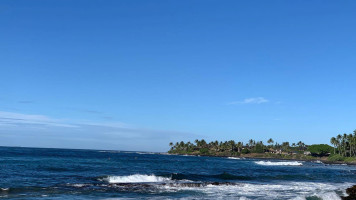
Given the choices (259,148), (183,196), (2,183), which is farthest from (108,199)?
(259,148)

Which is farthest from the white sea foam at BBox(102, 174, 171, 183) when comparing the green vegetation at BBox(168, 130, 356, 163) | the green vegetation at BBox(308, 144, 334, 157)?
the green vegetation at BBox(308, 144, 334, 157)

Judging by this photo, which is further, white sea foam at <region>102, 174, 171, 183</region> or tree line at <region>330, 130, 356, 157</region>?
tree line at <region>330, 130, 356, 157</region>

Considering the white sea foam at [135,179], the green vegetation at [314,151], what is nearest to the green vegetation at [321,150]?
the green vegetation at [314,151]

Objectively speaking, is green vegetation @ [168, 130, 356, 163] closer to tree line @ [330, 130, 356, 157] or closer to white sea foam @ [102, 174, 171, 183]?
tree line @ [330, 130, 356, 157]

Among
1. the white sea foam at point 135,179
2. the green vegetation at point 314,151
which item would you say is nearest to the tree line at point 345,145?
the green vegetation at point 314,151

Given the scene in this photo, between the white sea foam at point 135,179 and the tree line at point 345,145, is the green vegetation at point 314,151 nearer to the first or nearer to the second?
the tree line at point 345,145

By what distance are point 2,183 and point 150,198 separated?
1705 centimetres

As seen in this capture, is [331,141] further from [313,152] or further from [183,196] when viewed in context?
[183,196]

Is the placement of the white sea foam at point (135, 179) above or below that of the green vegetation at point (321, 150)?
below

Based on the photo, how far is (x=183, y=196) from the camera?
27734mm

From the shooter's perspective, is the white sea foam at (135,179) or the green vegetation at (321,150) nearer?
the white sea foam at (135,179)

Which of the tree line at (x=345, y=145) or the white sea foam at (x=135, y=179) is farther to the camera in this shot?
the tree line at (x=345, y=145)

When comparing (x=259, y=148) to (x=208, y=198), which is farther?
(x=259, y=148)

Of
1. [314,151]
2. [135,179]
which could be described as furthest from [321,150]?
[135,179]
